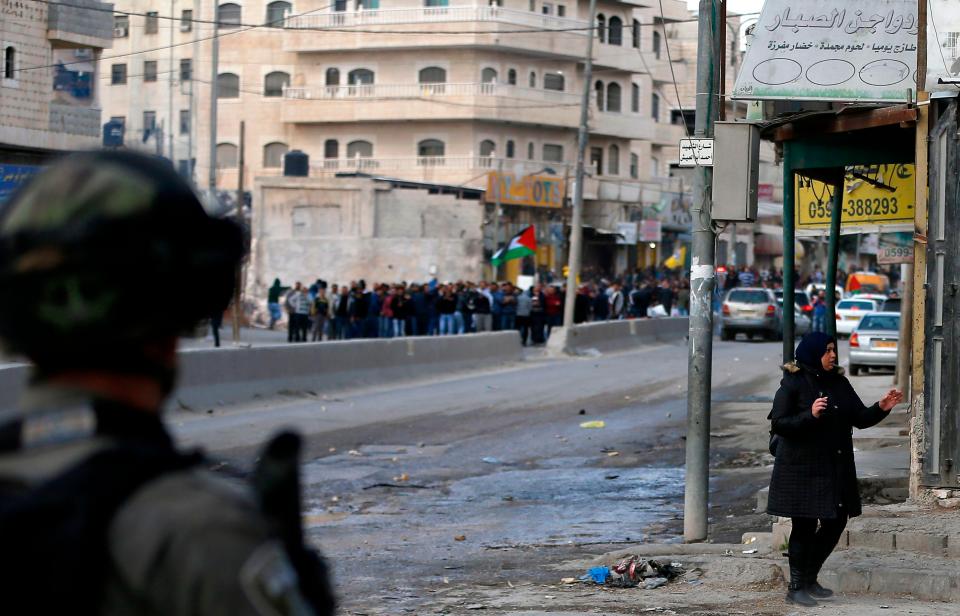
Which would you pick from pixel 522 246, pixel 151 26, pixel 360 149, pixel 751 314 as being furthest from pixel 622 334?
pixel 151 26

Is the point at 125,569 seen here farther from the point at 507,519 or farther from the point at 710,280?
the point at 507,519

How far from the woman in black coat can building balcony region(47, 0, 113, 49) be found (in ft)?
93.8

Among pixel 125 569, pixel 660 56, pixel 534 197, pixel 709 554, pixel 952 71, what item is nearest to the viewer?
pixel 125 569

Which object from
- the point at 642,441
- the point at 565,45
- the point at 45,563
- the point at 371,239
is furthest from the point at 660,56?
the point at 45,563

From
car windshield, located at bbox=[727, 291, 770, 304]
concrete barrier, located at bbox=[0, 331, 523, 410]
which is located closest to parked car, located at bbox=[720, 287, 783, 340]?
car windshield, located at bbox=[727, 291, 770, 304]

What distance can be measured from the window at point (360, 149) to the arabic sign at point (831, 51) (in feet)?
189

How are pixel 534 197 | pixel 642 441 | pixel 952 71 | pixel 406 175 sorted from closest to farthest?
pixel 952 71 → pixel 642 441 → pixel 534 197 → pixel 406 175

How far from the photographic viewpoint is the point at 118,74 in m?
72.2

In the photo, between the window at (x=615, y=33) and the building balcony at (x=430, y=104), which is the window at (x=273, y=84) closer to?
the building balcony at (x=430, y=104)

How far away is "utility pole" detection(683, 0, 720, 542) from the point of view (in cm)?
1142

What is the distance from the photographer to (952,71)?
36.4ft

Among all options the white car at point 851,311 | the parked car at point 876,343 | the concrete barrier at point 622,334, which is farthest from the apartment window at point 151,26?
the parked car at point 876,343

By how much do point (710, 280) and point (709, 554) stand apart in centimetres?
237

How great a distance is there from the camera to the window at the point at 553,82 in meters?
69.4
